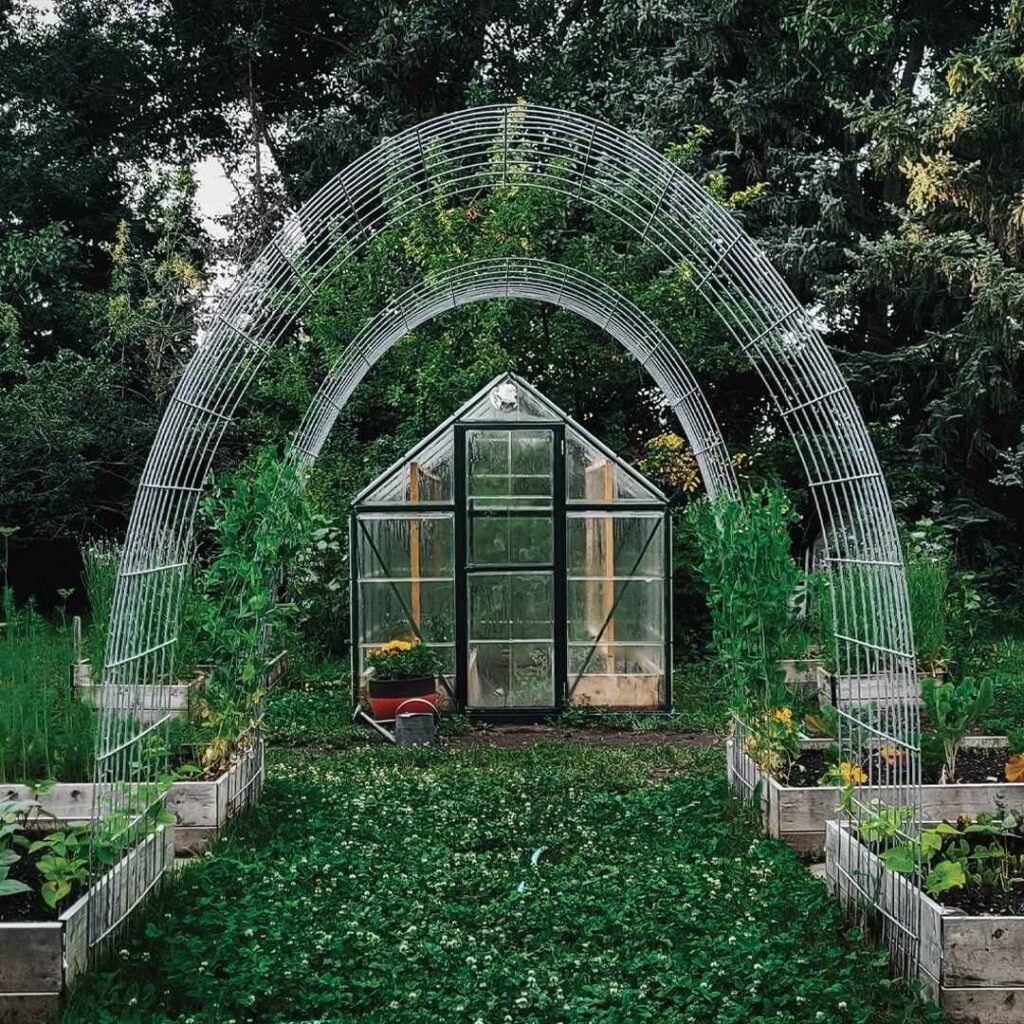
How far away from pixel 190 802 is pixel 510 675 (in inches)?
143

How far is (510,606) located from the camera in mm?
8156

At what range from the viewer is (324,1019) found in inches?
119

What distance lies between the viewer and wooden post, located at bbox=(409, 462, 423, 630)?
823cm

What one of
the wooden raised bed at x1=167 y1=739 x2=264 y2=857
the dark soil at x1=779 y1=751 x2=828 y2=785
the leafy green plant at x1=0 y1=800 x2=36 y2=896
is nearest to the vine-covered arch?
the dark soil at x1=779 y1=751 x2=828 y2=785

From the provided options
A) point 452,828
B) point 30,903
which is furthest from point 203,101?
point 30,903

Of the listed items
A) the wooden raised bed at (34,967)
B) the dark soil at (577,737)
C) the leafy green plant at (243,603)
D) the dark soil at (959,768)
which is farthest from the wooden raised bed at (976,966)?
the dark soil at (577,737)

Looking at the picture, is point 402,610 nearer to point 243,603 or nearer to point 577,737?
point 577,737

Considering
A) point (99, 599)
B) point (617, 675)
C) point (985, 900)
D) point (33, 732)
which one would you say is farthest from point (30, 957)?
point (617, 675)

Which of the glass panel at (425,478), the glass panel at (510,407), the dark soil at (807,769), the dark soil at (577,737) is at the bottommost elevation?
the dark soil at (577,737)

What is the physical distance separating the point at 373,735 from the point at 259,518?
2.43 meters

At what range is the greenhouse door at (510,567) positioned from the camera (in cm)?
809

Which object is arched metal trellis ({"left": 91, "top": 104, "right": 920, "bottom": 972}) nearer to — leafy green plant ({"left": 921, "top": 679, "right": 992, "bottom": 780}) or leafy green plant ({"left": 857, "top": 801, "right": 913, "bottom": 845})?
leafy green plant ({"left": 857, "top": 801, "right": 913, "bottom": 845})

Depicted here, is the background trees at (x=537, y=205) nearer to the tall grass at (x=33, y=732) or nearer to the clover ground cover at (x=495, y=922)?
the tall grass at (x=33, y=732)

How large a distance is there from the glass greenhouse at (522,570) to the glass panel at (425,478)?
0.07ft
